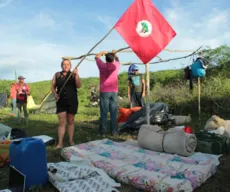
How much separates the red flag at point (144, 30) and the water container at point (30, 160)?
2.55 m

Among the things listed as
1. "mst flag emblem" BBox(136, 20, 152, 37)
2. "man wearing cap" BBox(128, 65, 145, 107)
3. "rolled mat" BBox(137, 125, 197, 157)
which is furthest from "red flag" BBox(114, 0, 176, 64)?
"man wearing cap" BBox(128, 65, 145, 107)

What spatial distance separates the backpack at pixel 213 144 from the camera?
4113mm

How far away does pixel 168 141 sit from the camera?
409cm

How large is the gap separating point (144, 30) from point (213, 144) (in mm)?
2247

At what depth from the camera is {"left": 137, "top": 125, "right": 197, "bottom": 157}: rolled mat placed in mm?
3910

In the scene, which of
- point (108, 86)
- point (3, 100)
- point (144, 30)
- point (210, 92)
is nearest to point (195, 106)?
point (210, 92)

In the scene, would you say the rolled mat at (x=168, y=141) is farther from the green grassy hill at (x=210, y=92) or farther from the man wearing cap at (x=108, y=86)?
the green grassy hill at (x=210, y=92)

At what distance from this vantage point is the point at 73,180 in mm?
2906

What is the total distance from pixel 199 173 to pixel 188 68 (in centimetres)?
511

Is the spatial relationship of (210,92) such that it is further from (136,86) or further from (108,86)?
(108,86)

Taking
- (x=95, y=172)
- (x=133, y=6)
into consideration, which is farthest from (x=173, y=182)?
(x=133, y=6)

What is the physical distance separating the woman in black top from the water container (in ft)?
5.65

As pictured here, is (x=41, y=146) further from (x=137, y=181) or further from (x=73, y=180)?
(x=137, y=181)

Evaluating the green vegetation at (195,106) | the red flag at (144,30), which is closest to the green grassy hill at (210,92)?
the green vegetation at (195,106)
